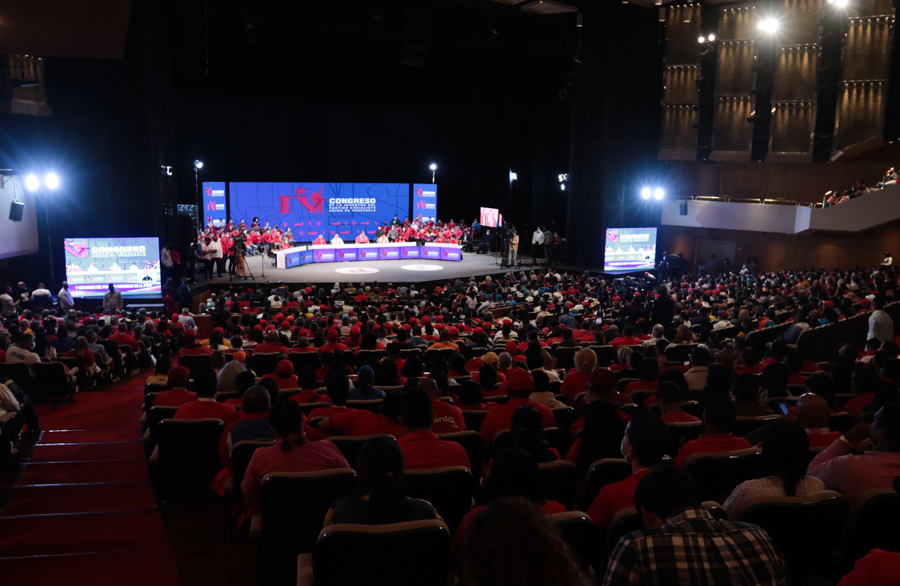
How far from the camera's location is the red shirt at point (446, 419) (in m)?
4.59

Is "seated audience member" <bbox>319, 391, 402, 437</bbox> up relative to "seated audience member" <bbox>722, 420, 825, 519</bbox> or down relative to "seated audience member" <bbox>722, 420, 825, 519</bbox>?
down

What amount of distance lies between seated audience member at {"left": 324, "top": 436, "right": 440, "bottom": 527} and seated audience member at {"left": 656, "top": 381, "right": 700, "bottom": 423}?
2301mm

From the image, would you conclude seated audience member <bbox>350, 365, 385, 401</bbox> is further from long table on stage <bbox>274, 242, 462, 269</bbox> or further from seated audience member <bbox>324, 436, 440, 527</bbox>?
long table on stage <bbox>274, 242, 462, 269</bbox>

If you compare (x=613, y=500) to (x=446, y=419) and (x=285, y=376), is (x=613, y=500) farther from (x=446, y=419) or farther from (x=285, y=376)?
(x=285, y=376)

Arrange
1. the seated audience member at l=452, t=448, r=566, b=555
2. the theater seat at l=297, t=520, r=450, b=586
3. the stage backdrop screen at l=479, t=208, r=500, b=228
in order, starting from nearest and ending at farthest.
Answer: the theater seat at l=297, t=520, r=450, b=586, the seated audience member at l=452, t=448, r=566, b=555, the stage backdrop screen at l=479, t=208, r=500, b=228

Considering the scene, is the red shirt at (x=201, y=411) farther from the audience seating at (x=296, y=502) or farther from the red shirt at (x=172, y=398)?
the audience seating at (x=296, y=502)

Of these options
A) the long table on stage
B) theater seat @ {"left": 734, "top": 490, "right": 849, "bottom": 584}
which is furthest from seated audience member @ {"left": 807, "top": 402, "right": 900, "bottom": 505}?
the long table on stage

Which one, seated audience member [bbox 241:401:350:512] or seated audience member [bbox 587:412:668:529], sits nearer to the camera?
seated audience member [bbox 587:412:668:529]

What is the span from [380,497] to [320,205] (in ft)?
80.3

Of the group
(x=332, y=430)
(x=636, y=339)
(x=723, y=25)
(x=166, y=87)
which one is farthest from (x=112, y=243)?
(x=723, y=25)

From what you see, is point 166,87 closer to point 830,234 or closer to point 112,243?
point 112,243

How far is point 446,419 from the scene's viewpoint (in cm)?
461

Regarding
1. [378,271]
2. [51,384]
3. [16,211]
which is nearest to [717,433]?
[51,384]

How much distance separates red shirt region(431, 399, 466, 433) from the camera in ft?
15.1
